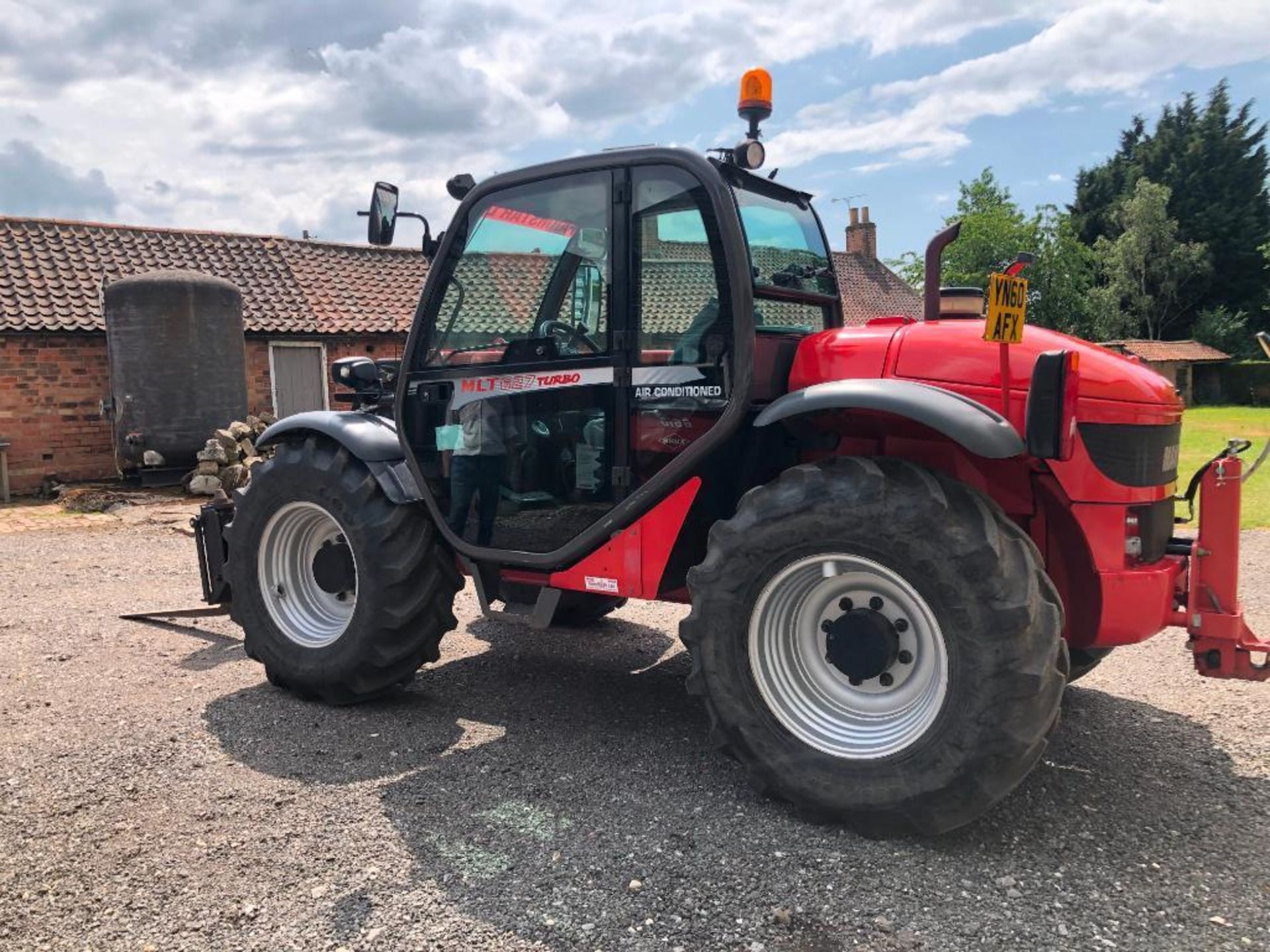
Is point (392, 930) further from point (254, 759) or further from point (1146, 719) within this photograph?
point (1146, 719)

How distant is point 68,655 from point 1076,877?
5.12m

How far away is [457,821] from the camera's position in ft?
10.8

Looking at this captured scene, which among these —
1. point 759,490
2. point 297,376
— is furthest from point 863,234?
point 759,490

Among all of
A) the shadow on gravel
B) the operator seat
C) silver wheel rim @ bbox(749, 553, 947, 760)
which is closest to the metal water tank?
the shadow on gravel

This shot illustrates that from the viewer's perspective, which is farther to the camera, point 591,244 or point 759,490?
point 591,244

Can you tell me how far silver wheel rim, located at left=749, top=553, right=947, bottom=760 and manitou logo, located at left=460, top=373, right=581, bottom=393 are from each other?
123 centimetres

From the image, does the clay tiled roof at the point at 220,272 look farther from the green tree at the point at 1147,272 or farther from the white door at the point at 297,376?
the green tree at the point at 1147,272

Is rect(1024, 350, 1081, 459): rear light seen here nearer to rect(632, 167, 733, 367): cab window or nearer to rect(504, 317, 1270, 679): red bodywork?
rect(504, 317, 1270, 679): red bodywork

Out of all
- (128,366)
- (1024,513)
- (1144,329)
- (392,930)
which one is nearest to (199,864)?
(392,930)

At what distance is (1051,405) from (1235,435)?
21.1 meters

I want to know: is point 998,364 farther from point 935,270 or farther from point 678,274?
point 678,274

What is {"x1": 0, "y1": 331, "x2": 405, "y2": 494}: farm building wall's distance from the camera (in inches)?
535

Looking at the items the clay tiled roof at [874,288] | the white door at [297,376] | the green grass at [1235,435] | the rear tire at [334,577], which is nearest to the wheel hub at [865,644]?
the green grass at [1235,435]

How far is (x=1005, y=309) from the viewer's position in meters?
2.94
